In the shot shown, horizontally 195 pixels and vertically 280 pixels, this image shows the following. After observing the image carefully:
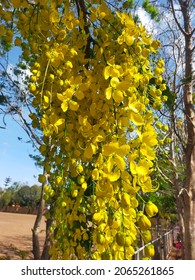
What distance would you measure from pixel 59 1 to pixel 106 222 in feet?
2.37

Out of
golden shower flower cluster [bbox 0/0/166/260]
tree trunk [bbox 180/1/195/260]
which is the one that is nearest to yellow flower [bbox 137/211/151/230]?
golden shower flower cluster [bbox 0/0/166/260]

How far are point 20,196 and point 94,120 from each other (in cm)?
4090

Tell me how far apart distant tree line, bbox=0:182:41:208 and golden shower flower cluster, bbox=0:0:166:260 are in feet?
117

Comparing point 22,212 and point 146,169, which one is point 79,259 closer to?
point 146,169

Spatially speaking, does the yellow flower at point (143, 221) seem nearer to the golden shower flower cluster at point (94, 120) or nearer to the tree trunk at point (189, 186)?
the golden shower flower cluster at point (94, 120)

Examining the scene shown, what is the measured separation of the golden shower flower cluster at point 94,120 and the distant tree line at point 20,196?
35670 mm

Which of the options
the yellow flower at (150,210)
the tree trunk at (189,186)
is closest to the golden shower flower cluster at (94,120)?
the yellow flower at (150,210)

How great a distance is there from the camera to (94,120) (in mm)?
986

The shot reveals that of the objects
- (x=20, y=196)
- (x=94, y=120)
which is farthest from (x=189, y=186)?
(x=20, y=196)

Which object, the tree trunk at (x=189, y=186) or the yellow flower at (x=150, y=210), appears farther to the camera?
the tree trunk at (x=189, y=186)

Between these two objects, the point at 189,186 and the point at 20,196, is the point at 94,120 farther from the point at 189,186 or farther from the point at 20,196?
the point at 20,196

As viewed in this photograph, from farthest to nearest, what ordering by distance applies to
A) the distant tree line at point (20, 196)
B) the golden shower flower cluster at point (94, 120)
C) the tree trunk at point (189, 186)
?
the distant tree line at point (20, 196), the tree trunk at point (189, 186), the golden shower flower cluster at point (94, 120)

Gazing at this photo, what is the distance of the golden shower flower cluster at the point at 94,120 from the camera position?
79cm

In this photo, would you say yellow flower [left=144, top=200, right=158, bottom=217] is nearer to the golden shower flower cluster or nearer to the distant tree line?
the golden shower flower cluster
